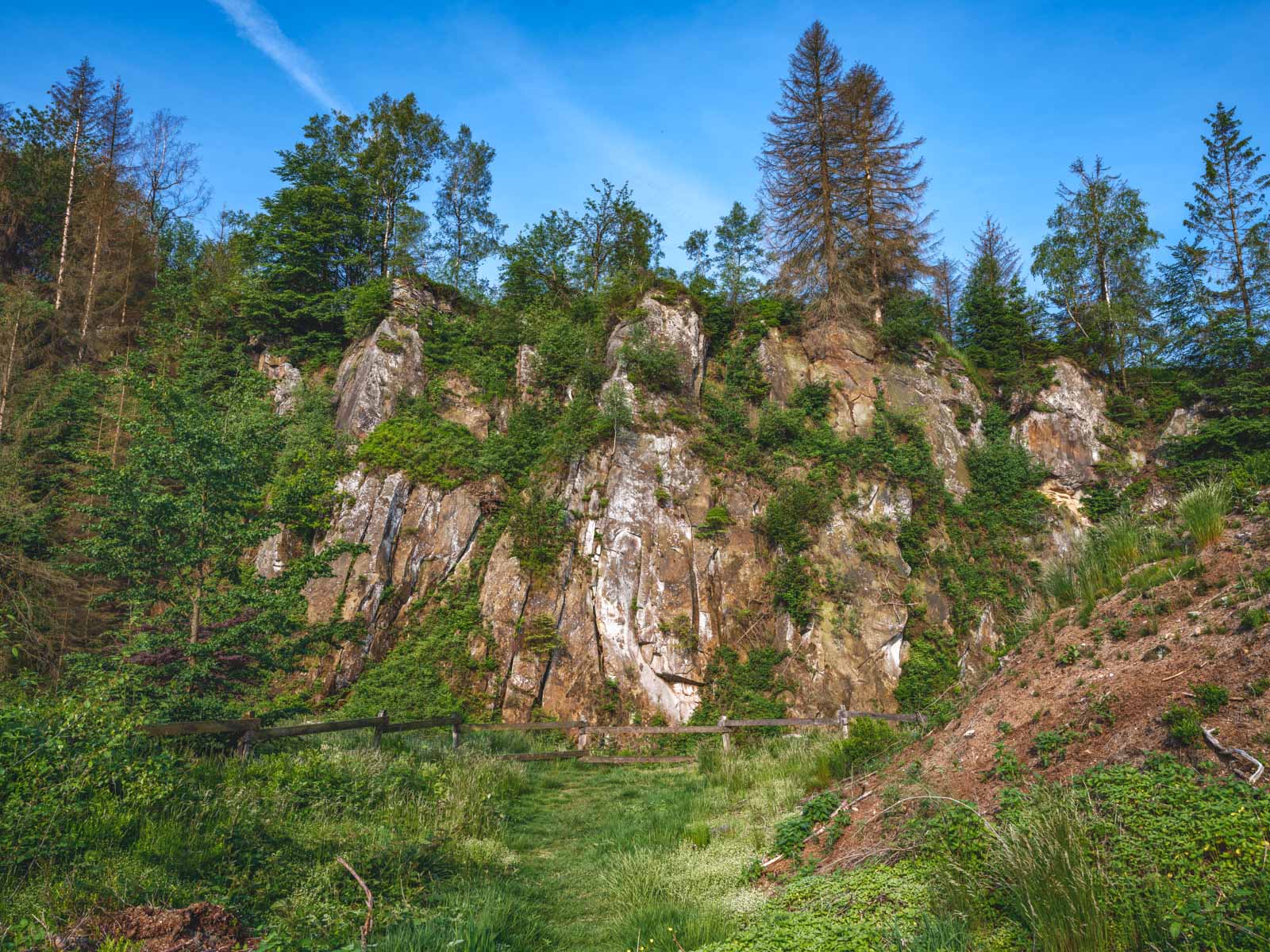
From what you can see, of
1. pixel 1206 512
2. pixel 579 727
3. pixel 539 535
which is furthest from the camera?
pixel 539 535

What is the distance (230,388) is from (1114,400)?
40.0 meters

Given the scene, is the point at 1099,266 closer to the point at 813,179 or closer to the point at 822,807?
the point at 813,179

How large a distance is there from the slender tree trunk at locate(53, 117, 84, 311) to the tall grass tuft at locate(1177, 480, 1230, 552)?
37.7 meters

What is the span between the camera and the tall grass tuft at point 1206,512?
22.5 feet

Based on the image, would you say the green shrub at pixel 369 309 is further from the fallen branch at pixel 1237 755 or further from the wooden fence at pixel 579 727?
the fallen branch at pixel 1237 755

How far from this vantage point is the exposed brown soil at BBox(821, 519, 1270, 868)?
4.98m

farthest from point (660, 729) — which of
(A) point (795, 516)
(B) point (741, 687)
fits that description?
(A) point (795, 516)

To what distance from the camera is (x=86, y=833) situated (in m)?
5.02

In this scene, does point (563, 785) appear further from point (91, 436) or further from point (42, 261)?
point (42, 261)

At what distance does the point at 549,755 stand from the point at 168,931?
1140 cm

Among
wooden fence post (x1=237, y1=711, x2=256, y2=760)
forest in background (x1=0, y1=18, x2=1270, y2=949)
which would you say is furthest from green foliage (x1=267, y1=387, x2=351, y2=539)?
wooden fence post (x1=237, y1=711, x2=256, y2=760)

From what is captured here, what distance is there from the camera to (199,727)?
7.66 meters

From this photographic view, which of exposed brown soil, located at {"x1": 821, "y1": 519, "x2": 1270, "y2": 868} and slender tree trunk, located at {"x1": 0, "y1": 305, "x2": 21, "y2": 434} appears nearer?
exposed brown soil, located at {"x1": 821, "y1": 519, "x2": 1270, "y2": 868}

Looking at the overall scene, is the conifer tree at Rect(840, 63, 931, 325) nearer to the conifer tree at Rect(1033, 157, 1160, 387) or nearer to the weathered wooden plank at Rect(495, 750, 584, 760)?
the conifer tree at Rect(1033, 157, 1160, 387)
